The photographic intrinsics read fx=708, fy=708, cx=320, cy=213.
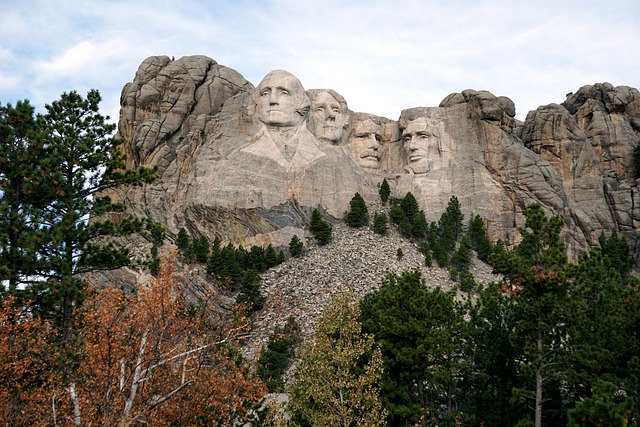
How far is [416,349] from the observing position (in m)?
24.8

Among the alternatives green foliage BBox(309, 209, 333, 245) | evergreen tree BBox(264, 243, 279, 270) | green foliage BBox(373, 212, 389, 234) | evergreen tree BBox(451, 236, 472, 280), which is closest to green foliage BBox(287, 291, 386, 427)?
evergreen tree BBox(264, 243, 279, 270)

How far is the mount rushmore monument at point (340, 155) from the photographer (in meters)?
54.9

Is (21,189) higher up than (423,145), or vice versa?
(423,145)

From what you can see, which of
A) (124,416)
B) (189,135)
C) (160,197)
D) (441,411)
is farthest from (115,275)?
(124,416)

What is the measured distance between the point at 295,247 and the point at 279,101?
13.3 meters

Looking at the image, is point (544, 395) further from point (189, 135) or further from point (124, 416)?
point (189, 135)

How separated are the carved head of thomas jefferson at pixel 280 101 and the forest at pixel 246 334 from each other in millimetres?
30848

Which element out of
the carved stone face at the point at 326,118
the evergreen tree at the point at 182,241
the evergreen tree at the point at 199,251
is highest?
the carved stone face at the point at 326,118

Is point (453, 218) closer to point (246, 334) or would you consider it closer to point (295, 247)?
point (295, 247)

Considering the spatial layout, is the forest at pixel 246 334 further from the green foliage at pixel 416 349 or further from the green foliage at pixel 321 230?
the green foliage at pixel 321 230

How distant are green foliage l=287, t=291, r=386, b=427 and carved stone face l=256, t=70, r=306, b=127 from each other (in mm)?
35238

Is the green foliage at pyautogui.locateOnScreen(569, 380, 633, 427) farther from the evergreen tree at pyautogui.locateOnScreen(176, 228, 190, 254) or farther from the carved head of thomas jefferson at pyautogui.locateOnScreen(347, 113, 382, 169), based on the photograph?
the carved head of thomas jefferson at pyautogui.locateOnScreen(347, 113, 382, 169)

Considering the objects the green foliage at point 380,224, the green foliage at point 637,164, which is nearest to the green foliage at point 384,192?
the green foliage at point 380,224

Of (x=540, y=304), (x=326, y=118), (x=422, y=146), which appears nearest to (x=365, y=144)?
(x=326, y=118)
